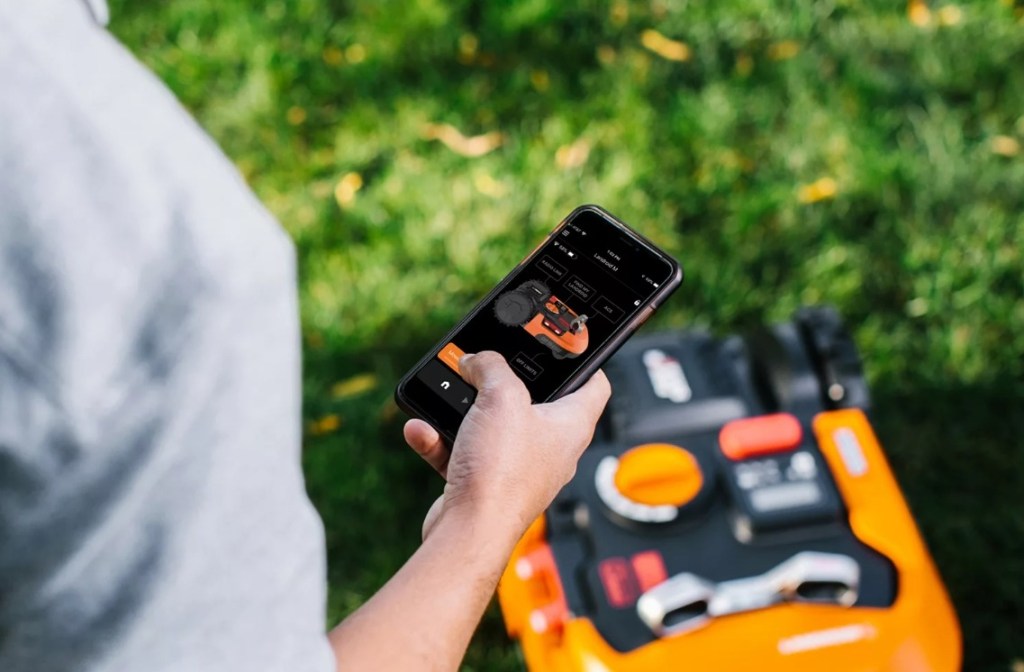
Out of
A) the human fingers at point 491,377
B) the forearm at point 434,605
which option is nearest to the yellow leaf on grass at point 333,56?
the human fingers at point 491,377

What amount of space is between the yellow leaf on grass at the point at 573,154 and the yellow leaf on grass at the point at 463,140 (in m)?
0.13

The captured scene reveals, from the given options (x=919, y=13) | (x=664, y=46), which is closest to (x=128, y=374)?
(x=664, y=46)

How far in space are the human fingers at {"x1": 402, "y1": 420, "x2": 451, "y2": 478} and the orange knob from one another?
333mm

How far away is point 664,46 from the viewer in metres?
2.35

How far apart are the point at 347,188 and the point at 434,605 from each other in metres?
1.49

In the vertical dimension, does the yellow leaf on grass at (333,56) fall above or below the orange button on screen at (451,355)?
below

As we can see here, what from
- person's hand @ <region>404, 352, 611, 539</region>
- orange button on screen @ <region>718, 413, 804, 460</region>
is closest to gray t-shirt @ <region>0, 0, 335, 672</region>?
person's hand @ <region>404, 352, 611, 539</region>

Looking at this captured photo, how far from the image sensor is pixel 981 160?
6.93 feet

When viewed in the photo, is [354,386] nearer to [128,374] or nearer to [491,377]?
[491,377]

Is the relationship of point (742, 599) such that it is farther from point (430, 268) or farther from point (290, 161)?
point (290, 161)

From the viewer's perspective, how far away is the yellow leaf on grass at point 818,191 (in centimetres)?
208

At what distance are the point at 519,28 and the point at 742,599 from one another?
150cm

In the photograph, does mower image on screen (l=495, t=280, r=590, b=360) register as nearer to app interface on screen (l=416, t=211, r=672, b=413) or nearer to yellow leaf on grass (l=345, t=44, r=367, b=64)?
app interface on screen (l=416, t=211, r=672, b=413)

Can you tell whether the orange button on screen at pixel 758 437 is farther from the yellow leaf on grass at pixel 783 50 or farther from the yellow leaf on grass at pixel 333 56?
the yellow leaf on grass at pixel 333 56
